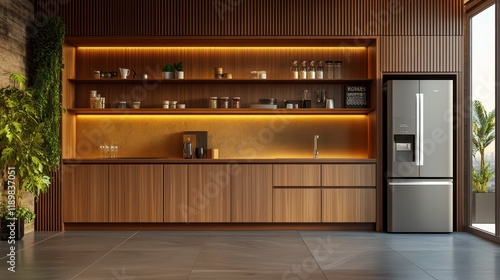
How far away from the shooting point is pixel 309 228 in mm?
7766

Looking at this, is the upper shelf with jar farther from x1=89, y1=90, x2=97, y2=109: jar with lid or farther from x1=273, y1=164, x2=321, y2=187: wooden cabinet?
x1=273, y1=164, x2=321, y2=187: wooden cabinet

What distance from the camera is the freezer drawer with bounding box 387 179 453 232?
7434 millimetres

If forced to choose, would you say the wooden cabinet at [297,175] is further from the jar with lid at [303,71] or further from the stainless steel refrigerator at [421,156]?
the jar with lid at [303,71]

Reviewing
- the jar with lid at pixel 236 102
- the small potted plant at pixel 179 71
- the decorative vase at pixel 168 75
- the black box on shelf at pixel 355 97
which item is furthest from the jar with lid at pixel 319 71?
the decorative vase at pixel 168 75

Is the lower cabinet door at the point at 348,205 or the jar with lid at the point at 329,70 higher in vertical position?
the jar with lid at the point at 329,70

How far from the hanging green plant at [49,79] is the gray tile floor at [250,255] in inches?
43.2

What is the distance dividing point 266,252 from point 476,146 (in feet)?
10.5

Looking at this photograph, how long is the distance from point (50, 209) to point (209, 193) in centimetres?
203

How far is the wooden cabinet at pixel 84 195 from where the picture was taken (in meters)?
7.65

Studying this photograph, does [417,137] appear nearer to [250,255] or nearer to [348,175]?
[348,175]

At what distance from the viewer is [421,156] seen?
24.3 feet

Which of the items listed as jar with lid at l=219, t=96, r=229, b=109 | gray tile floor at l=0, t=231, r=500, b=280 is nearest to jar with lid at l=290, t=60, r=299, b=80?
jar with lid at l=219, t=96, r=229, b=109

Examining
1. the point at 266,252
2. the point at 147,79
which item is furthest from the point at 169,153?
the point at 266,252

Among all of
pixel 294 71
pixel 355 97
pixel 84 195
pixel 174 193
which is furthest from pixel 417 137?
pixel 84 195
